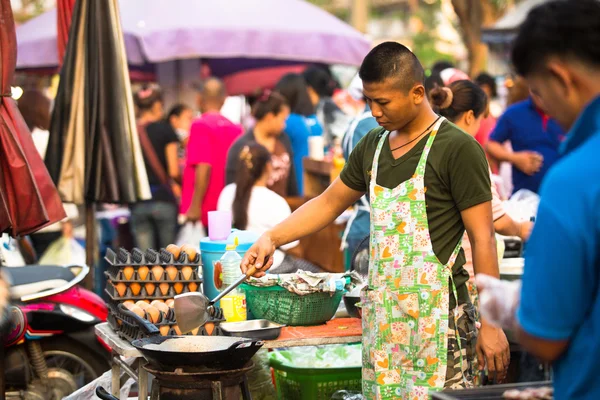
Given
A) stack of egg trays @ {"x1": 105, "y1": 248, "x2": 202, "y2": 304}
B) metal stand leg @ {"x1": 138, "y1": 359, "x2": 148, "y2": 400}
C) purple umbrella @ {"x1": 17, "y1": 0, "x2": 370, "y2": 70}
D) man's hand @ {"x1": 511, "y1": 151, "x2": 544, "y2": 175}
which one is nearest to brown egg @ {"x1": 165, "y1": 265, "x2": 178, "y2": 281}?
stack of egg trays @ {"x1": 105, "y1": 248, "x2": 202, "y2": 304}

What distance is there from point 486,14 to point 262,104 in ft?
44.0

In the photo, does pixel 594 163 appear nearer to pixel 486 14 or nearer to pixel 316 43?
pixel 316 43

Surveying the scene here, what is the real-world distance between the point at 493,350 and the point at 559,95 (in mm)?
1613

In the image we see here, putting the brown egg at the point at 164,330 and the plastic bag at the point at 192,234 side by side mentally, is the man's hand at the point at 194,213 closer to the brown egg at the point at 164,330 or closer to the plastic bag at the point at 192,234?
the plastic bag at the point at 192,234

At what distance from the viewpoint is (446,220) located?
12.4ft

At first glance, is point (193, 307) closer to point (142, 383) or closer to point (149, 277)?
point (142, 383)

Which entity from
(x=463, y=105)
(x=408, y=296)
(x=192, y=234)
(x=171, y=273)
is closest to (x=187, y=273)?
(x=171, y=273)

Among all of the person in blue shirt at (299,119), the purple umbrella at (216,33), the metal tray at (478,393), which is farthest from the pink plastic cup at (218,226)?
the purple umbrella at (216,33)

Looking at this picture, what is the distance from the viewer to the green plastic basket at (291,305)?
4.51 m

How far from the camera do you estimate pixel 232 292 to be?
476 cm

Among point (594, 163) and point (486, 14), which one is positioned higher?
point (486, 14)

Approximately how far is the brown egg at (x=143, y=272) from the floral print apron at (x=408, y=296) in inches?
56.1

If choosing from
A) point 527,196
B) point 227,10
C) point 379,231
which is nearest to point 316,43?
point 227,10

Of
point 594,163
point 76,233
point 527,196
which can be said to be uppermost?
point 594,163
